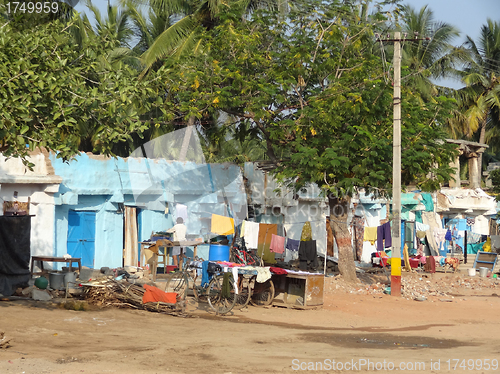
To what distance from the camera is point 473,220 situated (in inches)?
1388

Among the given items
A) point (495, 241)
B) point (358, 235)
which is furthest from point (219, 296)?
point (495, 241)

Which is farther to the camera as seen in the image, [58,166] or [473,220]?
[473,220]

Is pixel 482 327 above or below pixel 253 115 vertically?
below

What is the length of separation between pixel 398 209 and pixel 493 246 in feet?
42.5

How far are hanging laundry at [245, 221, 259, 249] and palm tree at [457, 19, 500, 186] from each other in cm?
2236

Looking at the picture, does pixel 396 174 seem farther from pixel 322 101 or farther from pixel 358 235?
pixel 358 235

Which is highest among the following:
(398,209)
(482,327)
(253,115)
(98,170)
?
(253,115)

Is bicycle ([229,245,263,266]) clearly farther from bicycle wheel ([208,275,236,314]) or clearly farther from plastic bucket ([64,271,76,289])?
plastic bucket ([64,271,76,289])

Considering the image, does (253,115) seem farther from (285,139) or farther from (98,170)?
(98,170)

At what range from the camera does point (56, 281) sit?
13281 mm

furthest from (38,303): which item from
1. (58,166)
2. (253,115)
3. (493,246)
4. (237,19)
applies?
(493,246)

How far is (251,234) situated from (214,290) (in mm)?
6134

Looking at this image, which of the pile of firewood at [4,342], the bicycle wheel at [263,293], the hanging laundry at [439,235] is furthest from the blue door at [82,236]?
the hanging laundry at [439,235]

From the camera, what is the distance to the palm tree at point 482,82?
3606 cm
